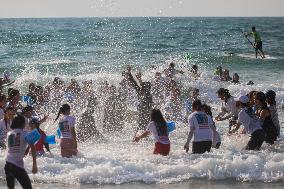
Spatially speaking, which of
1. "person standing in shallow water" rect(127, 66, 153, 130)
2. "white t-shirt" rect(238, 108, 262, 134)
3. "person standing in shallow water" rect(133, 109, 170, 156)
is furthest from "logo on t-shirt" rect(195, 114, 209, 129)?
"person standing in shallow water" rect(127, 66, 153, 130)

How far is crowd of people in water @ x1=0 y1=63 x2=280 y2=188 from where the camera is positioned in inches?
334

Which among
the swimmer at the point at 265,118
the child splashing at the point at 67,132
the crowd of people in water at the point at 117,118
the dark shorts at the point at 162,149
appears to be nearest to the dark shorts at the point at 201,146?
the crowd of people in water at the point at 117,118

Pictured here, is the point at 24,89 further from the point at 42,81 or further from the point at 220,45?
the point at 220,45

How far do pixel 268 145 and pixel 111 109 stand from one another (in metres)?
5.04

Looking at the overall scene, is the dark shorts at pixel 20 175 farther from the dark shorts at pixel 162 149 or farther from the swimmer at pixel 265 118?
the swimmer at pixel 265 118

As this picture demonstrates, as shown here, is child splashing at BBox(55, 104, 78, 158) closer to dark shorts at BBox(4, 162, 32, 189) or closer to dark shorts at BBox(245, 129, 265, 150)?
dark shorts at BBox(4, 162, 32, 189)

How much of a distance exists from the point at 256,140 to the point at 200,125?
4.98 feet

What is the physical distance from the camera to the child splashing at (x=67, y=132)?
10.8m

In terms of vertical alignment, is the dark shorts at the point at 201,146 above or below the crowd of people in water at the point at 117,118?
below

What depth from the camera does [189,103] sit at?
1573 cm

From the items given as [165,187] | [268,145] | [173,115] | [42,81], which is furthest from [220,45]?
[165,187]

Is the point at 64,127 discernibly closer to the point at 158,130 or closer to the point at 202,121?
the point at 158,130

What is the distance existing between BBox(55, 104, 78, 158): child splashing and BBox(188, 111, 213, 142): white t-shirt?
2.40m

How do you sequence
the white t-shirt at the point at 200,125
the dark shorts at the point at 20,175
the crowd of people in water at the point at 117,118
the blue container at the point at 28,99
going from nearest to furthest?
the dark shorts at the point at 20,175
the crowd of people in water at the point at 117,118
the white t-shirt at the point at 200,125
the blue container at the point at 28,99
